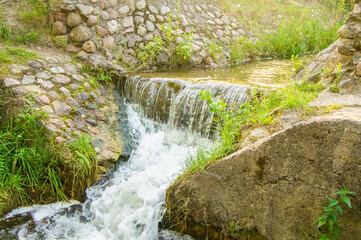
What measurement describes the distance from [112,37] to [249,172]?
4.44 meters

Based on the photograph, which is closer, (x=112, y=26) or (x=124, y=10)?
(x=112, y=26)

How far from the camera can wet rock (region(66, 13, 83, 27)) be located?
17.2ft

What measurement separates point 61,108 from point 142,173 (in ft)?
5.01

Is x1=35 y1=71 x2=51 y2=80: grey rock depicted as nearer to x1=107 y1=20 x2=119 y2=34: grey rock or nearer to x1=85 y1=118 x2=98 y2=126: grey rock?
x1=85 y1=118 x2=98 y2=126: grey rock

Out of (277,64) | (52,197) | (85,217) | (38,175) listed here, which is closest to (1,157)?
(38,175)

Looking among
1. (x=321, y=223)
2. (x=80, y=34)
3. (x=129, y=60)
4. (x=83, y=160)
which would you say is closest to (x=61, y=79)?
(x=80, y=34)

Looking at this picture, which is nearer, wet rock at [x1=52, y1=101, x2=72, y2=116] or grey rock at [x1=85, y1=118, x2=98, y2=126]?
wet rock at [x1=52, y1=101, x2=72, y2=116]

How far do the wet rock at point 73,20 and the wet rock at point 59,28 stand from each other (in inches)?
4.5

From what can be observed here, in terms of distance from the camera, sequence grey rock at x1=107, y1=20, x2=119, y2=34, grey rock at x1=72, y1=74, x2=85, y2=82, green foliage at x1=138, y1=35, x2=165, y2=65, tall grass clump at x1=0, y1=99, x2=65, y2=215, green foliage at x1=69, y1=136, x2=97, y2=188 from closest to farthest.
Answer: tall grass clump at x1=0, y1=99, x2=65, y2=215 < green foliage at x1=69, y1=136, x2=97, y2=188 < grey rock at x1=72, y1=74, x2=85, y2=82 < grey rock at x1=107, y1=20, x2=119, y2=34 < green foliage at x1=138, y1=35, x2=165, y2=65

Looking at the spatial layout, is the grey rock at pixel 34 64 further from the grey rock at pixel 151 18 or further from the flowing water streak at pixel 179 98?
the grey rock at pixel 151 18

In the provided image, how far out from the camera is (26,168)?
3.24 metres

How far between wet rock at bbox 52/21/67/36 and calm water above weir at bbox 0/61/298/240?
1589 millimetres

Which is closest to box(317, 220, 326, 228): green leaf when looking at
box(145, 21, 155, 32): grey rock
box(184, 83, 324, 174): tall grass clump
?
box(184, 83, 324, 174): tall grass clump

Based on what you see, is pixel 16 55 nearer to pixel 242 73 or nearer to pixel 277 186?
pixel 242 73
